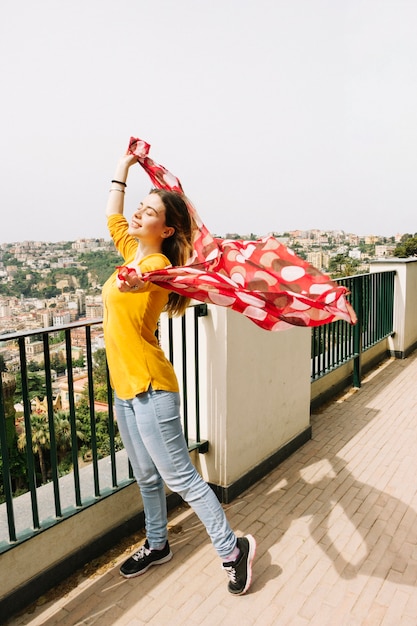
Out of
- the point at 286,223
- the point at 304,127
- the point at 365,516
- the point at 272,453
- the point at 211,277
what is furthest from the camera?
the point at 286,223

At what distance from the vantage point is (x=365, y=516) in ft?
10.5

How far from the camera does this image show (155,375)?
2.29 metres

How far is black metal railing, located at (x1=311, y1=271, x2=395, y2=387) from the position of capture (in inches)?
219

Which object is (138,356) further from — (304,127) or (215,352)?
(304,127)

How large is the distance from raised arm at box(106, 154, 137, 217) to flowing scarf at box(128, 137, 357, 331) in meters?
0.08

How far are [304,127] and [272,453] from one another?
66.9 meters

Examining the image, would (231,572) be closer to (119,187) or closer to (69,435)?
(69,435)

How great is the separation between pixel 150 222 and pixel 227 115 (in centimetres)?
7237

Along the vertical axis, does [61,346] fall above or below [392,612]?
above

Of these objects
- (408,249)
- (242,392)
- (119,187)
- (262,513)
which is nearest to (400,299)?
(242,392)

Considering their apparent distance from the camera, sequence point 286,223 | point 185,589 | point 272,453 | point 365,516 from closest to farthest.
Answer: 1. point 185,589
2. point 365,516
3. point 272,453
4. point 286,223

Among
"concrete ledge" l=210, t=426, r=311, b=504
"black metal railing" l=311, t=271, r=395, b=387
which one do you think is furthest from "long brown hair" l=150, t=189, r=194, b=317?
"black metal railing" l=311, t=271, r=395, b=387

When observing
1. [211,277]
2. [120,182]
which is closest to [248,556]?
[211,277]

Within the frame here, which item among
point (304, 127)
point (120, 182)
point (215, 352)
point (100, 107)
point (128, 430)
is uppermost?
point (100, 107)
